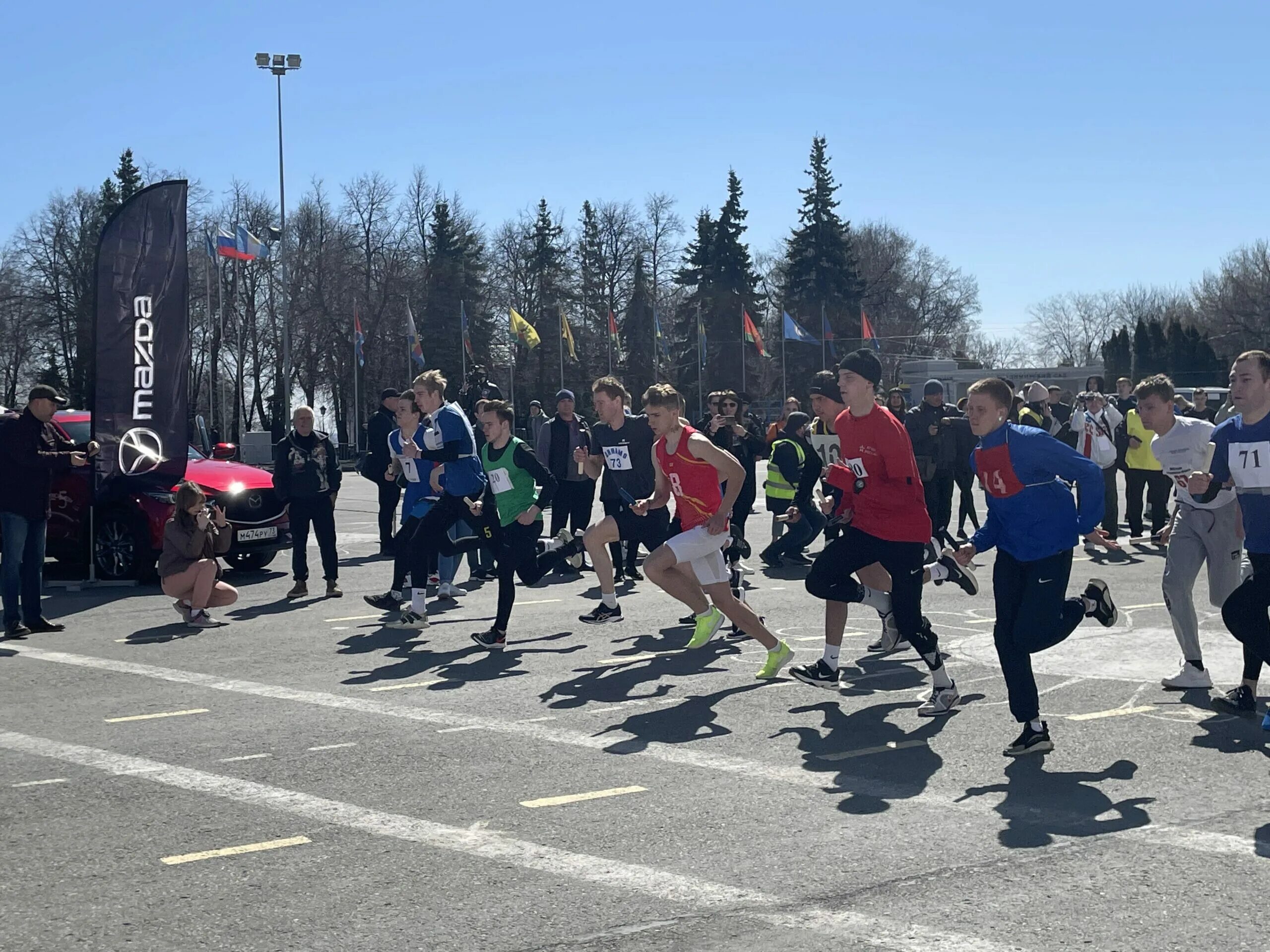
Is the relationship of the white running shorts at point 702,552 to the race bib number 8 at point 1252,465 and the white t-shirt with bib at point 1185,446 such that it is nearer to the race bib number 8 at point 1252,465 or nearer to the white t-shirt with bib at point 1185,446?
the white t-shirt with bib at point 1185,446

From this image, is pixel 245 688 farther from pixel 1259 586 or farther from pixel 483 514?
pixel 1259 586

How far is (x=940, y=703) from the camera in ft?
24.2

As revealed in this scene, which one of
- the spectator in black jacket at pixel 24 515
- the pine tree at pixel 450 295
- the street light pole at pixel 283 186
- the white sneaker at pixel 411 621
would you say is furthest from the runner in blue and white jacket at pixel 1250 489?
the pine tree at pixel 450 295

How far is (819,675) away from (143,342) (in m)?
9.98

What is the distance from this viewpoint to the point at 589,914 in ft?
14.1

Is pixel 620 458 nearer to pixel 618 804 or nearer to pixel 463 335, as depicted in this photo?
pixel 618 804

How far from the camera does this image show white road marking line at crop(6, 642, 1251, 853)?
17.9 ft

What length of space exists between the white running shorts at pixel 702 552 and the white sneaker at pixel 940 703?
6.03 ft

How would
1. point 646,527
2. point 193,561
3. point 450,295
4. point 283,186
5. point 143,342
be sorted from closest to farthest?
point 646,527, point 193,561, point 143,342, point 283,186, point 450,295

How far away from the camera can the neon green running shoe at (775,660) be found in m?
8.51

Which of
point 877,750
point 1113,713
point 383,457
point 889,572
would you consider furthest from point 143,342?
point 1113,713

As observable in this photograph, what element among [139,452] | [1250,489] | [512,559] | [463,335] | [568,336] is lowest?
[512,559]

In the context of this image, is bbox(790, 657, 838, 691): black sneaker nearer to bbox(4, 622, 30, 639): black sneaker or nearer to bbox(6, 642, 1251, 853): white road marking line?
bbox(6, 642, 1251, 853): white road marking line

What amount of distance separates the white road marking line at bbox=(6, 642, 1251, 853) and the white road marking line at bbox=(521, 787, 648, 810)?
0.52 m
